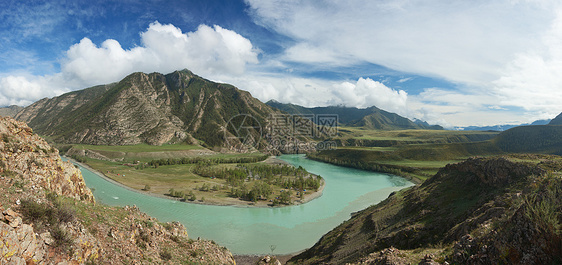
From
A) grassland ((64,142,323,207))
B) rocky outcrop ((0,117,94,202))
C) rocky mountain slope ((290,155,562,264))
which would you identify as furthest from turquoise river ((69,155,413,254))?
rocky outcrop ((0,117,94,202))

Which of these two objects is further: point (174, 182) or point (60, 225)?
point (174, 182)

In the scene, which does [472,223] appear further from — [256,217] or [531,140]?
[531,140]

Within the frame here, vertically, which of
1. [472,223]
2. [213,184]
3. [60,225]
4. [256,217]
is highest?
[60,225]

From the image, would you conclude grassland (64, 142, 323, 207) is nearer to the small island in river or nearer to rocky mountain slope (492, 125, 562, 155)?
the small island in river

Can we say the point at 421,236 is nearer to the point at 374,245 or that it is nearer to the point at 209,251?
the point at 374,245

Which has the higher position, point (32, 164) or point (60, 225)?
point (32, 164)

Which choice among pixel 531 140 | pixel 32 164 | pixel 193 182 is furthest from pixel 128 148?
pixel 531 140
